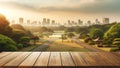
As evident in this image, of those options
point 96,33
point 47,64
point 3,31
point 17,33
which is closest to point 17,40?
point 17,33

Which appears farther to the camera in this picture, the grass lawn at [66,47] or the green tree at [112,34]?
the green tree at [112,34]

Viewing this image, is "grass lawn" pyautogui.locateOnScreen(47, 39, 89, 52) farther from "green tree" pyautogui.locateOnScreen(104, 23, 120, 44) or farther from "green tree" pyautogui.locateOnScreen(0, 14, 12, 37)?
"green tree" pyautogui.locateOnScreen(0, 14, 12, 37)

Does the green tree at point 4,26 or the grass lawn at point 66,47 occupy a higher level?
the green tree at point 4,26

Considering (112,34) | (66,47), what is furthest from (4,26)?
(112,34)

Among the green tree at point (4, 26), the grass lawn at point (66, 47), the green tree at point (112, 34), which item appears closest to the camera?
the grass lawn at point (66, 47)

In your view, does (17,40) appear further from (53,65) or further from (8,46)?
(53,65)

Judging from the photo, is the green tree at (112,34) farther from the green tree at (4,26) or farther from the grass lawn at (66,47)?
the green tree at (4,26)

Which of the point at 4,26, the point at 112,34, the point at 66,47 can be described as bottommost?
the point at 66,47

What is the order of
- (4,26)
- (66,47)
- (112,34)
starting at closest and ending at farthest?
(4,26), (66,47), (112,34)

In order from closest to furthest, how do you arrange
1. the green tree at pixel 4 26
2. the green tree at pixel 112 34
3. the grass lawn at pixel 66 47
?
the grass lawn at pixel 66 47 < the green tree at pixel 4 26 < the green tree at pixel 112 34

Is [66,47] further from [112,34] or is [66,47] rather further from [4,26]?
[4,26]

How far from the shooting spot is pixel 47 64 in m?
4.38

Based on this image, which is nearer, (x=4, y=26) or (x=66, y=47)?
(x=4, y=26)

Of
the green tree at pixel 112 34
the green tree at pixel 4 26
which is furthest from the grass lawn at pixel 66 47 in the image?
the green tree at pixel 4 26
